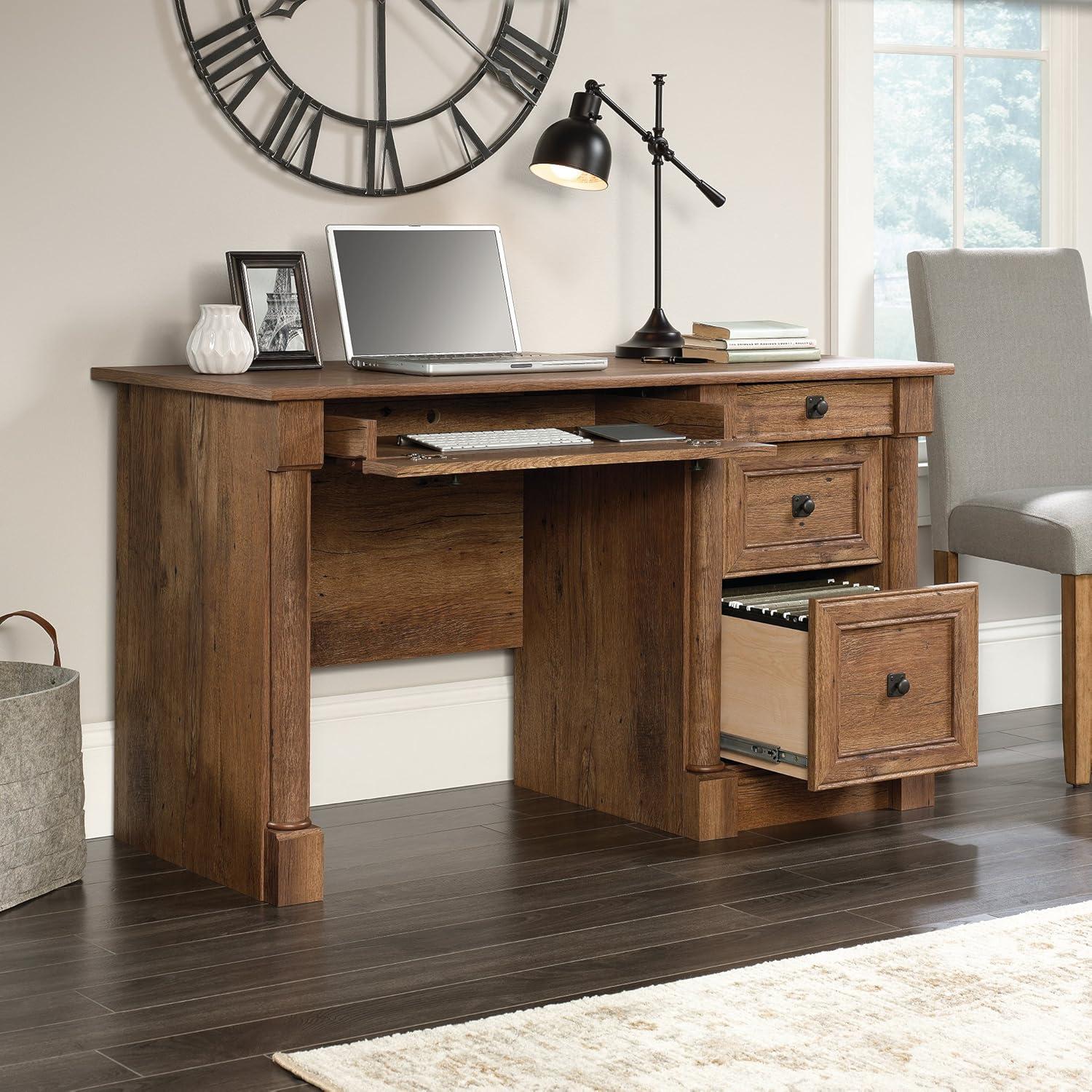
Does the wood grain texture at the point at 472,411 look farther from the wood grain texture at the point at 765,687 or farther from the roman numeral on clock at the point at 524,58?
the roman numeral on clock at the point at 524,58

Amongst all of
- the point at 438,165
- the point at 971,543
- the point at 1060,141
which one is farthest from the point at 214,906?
the point at 1060,141

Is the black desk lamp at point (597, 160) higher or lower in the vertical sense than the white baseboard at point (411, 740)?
higher

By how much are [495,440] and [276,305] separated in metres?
0.52

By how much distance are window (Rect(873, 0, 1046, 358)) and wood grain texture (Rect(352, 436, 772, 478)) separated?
3.95 feet

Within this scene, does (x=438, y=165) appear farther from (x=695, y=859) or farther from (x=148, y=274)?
(x=695, y=859)

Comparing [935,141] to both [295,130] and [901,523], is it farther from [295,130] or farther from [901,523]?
[295,130]

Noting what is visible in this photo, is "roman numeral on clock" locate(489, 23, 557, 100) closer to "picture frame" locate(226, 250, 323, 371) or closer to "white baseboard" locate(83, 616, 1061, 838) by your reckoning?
"picture frame" locate(226, 250, 323, 371)

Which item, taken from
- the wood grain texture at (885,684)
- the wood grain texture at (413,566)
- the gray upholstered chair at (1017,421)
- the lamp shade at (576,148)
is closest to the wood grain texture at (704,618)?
the wood grain texture at (885,684)

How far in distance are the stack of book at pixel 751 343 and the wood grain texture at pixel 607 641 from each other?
262 mm

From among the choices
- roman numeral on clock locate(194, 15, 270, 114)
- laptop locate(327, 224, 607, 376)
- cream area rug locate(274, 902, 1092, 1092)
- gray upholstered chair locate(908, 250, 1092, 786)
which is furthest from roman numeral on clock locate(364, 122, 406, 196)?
cream area rug locate(274, 902, 1092, 1092)

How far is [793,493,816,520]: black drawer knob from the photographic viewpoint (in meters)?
2.95

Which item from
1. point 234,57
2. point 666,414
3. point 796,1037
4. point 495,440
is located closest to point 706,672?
point 666,414

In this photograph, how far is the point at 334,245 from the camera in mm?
2934

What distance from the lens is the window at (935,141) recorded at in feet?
11.9
